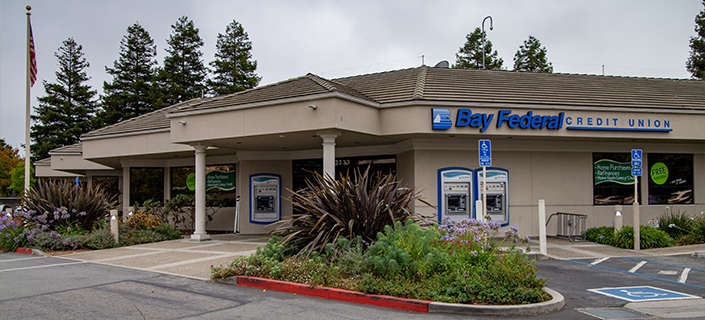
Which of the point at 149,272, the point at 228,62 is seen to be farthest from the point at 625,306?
the point at 228,62

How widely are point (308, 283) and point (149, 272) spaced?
4.15 meters

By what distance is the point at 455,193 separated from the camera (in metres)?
15.6

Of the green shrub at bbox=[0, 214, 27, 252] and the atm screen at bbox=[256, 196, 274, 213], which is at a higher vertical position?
the atm screen at bbox=[256, 196, 274, 213]

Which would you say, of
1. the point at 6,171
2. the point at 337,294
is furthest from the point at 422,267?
the point at 6,171

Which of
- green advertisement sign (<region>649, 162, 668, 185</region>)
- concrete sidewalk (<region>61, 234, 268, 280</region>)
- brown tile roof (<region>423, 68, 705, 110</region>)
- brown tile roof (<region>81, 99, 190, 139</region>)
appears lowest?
concrete sidewalk (<region>61, 234, 268, 280</region>)

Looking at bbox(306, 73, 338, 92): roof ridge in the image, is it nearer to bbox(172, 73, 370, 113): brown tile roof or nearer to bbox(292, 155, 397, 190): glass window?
bbox(172, 73, 370, 113): brown tile roof

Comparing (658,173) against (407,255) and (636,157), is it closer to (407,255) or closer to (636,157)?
(636,157)

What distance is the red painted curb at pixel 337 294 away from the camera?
7.06 metres

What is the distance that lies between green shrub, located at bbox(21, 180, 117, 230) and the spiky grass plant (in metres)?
9.62

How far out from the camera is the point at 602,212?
664 inches

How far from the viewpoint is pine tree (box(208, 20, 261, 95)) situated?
44875 mm

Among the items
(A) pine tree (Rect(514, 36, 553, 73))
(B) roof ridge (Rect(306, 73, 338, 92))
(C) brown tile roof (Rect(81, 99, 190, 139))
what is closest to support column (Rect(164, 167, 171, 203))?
(C) brown tile roof (Rect(81, 99, 190, 139))

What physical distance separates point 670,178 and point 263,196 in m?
15.1

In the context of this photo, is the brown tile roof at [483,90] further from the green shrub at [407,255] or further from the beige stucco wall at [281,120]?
the green shrub at [407,255]
